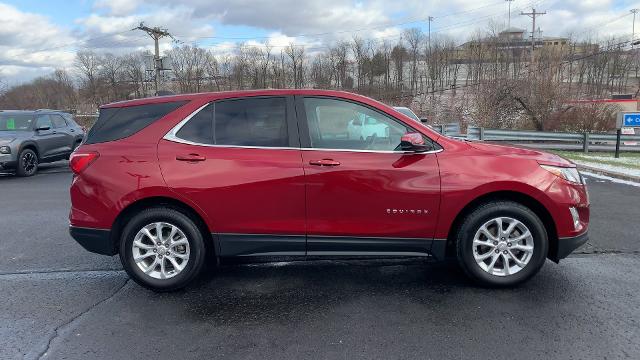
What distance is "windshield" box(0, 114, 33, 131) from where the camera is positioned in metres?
12.6

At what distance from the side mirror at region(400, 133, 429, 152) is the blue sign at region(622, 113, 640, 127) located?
1407 cm

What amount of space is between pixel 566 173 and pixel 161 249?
11.9 feet

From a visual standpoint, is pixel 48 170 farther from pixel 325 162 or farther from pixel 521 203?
pixel 521 203

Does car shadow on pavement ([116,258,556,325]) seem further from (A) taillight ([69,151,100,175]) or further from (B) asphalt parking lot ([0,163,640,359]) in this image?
(A) taillight ([69,151,100,175])

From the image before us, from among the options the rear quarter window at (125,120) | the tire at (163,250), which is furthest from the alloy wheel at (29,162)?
the tire at (163,250)

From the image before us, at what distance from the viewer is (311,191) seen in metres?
4.00

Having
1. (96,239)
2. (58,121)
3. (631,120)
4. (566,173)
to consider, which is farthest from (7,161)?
(631,120)

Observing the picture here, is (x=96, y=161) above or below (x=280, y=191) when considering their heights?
above

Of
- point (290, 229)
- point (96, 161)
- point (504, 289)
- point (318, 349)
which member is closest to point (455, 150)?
point (504, 289)

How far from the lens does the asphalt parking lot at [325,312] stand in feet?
10.6

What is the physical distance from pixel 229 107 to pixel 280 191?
93cm

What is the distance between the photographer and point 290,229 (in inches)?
161

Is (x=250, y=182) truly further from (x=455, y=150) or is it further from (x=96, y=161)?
(x=455, y=150)

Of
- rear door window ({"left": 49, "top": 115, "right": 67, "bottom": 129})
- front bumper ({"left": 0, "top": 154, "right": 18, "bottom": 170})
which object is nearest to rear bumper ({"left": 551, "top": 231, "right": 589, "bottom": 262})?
front bumper ({"left": 0, "top": 154, "right": 18, "bottom": 170})
